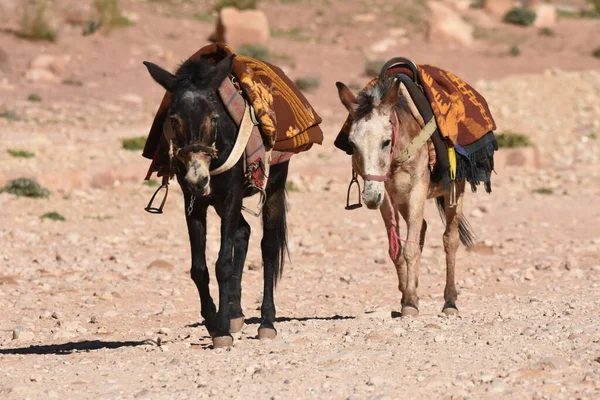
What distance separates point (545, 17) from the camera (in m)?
39.9

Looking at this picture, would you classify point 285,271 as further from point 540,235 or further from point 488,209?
point 488,209

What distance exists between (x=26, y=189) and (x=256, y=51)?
1539 cm

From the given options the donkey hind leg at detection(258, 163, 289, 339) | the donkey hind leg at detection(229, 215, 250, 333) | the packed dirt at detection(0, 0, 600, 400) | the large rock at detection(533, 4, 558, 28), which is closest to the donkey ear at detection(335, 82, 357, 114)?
the donkey hind leg at detection(258, 163, 289, 339)

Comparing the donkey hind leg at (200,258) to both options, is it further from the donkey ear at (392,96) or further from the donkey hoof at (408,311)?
the donkey hoof at (408,311)

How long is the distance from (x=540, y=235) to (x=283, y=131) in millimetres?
6798

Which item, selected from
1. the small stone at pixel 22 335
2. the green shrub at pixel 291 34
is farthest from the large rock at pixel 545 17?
the small stone at pixel 22 335

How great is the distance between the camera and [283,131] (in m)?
8.38

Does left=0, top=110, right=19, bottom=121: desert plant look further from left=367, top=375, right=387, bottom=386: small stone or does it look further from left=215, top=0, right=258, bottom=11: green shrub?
left=367, top=375, right=387, bottom=386: small stone

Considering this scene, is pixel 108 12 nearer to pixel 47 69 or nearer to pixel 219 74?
pixel 47 69

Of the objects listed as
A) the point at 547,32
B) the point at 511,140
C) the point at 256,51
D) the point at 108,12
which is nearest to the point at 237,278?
the point at 511,140

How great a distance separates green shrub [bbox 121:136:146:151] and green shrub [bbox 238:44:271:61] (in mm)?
11607

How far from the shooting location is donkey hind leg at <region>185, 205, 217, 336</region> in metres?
7.84

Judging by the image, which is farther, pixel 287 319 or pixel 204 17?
pixel 204 17

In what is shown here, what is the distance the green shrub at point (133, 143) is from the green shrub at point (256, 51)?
11.6 m
